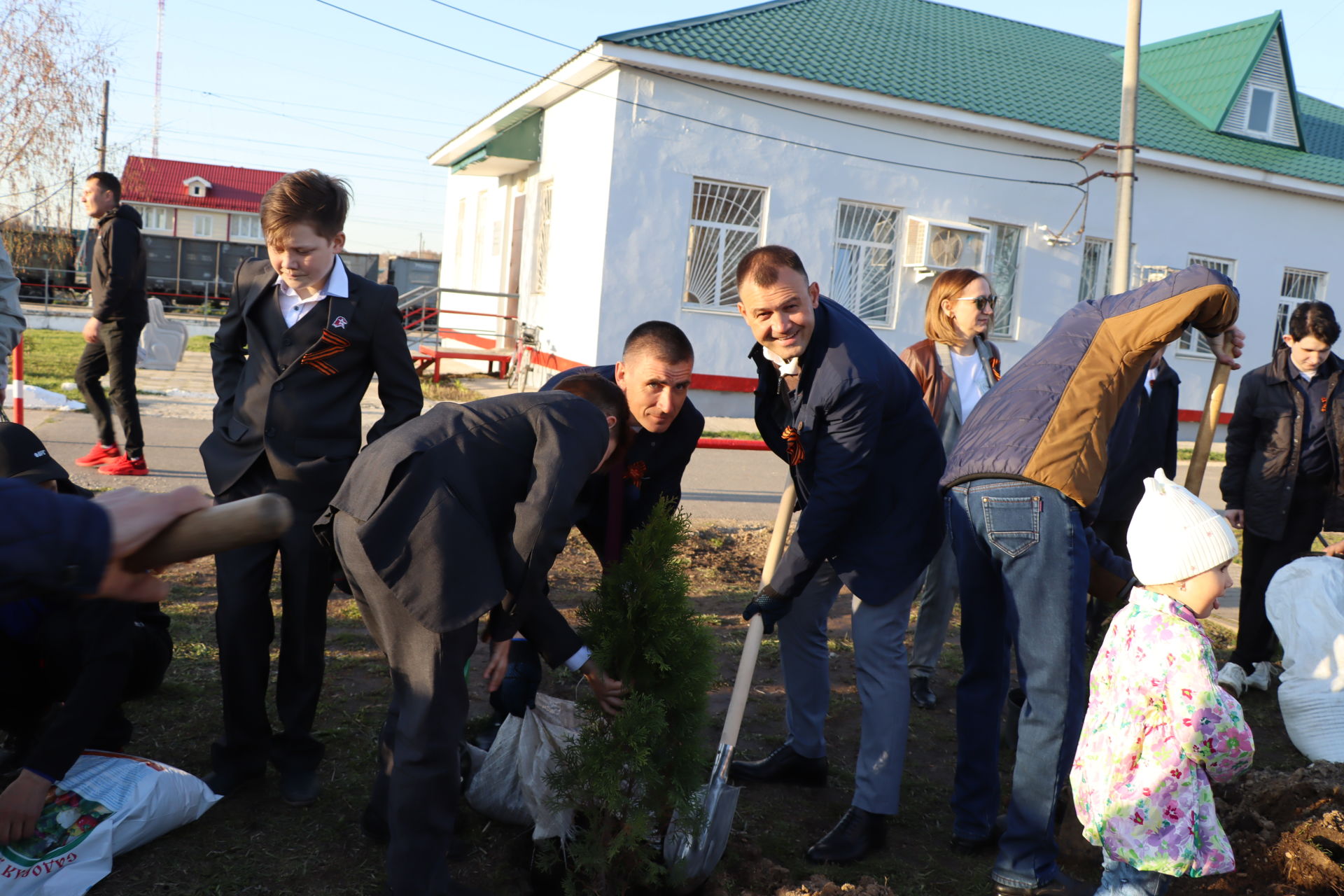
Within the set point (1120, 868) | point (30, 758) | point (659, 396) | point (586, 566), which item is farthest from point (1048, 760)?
point (586, 566)

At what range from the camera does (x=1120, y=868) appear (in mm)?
2703

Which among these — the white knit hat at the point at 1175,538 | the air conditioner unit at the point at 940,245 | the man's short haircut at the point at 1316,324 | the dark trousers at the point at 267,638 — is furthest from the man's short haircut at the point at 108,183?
the air conditioner unit at the point at 940,245

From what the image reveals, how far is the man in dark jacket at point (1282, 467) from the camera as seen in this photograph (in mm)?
5059

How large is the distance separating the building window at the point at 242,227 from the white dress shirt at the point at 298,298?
60.8 metres

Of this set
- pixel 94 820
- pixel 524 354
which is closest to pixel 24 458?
pixel 94 820

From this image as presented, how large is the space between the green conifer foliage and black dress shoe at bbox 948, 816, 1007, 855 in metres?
1.09

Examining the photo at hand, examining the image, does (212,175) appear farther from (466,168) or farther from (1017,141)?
(1017,141)

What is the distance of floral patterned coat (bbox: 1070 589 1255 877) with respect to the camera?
8.36 ft

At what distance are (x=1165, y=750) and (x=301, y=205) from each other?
304cm

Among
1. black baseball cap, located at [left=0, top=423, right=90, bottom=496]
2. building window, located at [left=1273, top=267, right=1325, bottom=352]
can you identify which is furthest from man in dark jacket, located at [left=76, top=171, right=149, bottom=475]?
building window, located at [left=1273, top=267, right=1325, bottom=352]

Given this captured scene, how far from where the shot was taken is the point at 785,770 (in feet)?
12.5

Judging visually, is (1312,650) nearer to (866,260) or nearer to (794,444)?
(794,444)

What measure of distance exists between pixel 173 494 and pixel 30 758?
5.61 feet

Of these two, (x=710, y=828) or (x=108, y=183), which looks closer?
(x=710, y=828)
